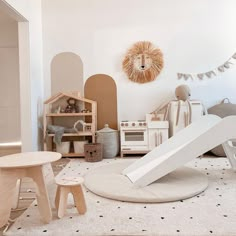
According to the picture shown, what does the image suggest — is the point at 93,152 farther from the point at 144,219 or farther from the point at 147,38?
the point at 147,38

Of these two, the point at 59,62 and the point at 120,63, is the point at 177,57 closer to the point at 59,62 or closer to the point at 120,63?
the point at 120,63

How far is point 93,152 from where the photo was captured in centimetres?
367

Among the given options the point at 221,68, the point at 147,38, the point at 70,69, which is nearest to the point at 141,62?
the point at 147,38

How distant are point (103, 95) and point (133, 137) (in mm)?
920

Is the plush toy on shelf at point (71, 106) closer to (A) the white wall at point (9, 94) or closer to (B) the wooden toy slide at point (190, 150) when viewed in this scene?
(A) the white wall at point (9, 94)

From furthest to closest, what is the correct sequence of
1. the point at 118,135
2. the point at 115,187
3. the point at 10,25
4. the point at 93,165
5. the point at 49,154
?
1. the point at 10,25
2. the point at 118,135
3. the point at 93,165
4. the point at 115,187
5. the point at 49,154

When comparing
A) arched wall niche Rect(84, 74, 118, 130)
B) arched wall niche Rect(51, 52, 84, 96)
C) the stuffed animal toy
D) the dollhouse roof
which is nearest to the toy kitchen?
the stuffed animal toy

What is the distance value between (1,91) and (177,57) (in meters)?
3.45

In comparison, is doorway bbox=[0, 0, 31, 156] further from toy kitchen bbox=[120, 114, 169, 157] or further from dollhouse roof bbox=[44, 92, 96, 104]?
toy kitchen bbox=[120, 114, 169, 157]

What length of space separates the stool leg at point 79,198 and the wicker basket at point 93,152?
69.9 inches

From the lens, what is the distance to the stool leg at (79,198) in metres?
1.85

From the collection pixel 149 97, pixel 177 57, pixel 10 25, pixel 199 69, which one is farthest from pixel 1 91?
pixel 199 69

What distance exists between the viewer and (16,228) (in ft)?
5.57

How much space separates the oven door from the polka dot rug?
5.58 ft
